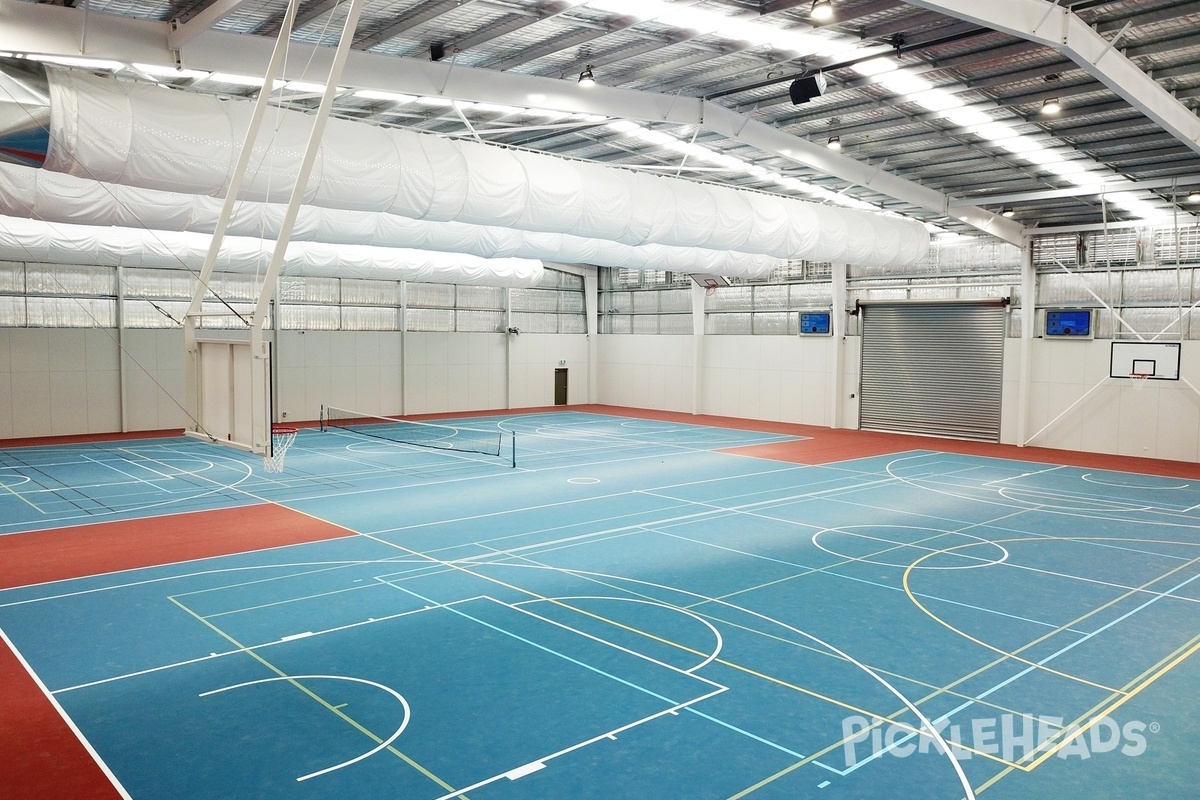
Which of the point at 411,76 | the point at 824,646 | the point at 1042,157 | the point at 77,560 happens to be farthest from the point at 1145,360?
the point at 77,560

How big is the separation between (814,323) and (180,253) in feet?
85.2

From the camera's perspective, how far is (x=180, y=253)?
29.0 meters

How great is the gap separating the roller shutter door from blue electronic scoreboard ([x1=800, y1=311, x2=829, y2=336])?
5.67ft

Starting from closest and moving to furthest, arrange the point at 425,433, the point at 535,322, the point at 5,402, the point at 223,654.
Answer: the point at 223,654
the point at 5,402
the point at 425,433
the point at 535,322

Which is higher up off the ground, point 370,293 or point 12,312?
point 370,293

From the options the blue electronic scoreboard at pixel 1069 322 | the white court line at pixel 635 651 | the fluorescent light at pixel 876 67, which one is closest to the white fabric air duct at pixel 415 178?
the fluorescent light at pixel 876 67

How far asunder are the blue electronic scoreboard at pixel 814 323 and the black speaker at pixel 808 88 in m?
21.6

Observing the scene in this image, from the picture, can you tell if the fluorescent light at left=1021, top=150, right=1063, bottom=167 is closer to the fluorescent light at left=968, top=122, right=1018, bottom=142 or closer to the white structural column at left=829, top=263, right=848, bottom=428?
the fluorescent light at left=968, top=122, right=1018, bottom=142

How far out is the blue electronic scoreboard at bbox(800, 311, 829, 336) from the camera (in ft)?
125

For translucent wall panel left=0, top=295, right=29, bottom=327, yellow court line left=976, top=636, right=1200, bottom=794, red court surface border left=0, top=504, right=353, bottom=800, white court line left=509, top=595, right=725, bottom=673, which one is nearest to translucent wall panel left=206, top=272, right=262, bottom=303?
translucent wall panel left=0, top=295, right=29, bottom=327

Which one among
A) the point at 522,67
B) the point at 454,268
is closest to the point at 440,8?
the point at 522,67

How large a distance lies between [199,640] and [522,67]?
13.0 metres

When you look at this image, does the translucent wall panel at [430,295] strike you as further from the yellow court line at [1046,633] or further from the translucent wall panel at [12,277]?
the yellow court line at [1046,633]

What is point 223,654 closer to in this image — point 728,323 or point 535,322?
point 728,323
